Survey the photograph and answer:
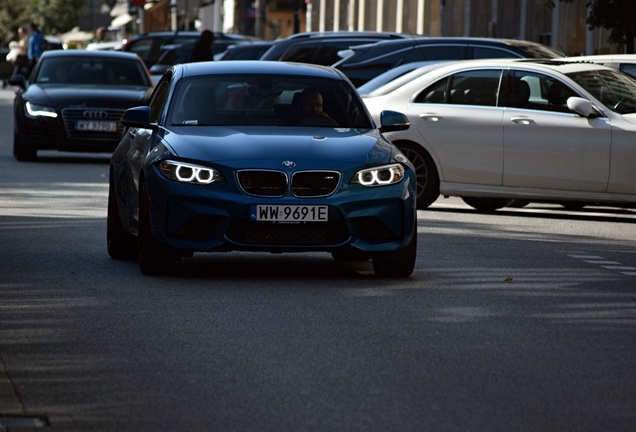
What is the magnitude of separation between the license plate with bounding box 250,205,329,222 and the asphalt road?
0.43 metres

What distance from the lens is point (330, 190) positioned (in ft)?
32.2

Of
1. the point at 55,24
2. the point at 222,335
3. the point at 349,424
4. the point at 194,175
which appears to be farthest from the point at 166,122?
the point at 55,24

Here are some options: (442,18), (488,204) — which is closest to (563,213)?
(488,204)

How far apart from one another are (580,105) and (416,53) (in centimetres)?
741

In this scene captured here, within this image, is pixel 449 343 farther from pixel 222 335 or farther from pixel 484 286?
pixel 484 286

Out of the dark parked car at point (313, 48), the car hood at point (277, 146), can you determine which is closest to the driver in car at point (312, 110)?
the car hood at point (277, 146)

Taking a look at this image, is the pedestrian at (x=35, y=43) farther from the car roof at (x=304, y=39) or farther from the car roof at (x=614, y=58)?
the car roof at (x=614, y=58)

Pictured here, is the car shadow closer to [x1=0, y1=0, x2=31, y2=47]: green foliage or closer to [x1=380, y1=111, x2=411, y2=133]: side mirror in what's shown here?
[x1=380, y1=111, x2=411, y2=133]: side mirror

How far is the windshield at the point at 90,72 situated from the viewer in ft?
74.3

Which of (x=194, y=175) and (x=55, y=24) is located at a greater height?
(x=194, y=175)

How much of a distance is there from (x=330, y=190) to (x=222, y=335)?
6.94 ft

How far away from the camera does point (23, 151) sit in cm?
2197

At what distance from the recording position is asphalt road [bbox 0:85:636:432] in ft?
20.0

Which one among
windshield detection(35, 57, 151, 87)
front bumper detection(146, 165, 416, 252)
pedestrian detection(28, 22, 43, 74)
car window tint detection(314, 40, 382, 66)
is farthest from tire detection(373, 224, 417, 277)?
pedestrian detection(28, 22, 43, 74)
